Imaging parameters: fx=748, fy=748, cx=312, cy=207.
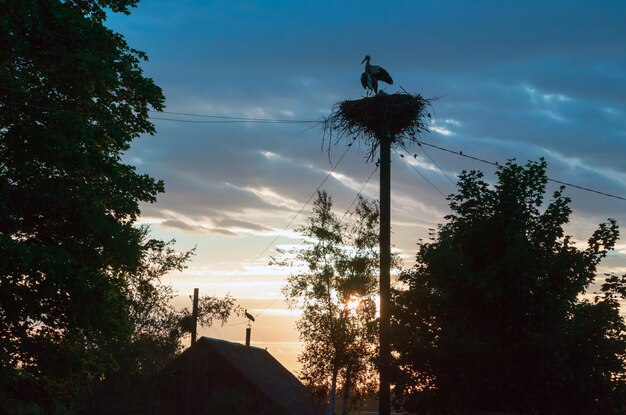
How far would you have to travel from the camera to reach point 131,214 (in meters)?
21.0

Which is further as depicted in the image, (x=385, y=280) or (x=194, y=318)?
(x=194, y=318)

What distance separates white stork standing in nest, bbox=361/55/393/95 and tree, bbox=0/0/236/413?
22.5ft

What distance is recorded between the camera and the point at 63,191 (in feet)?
62.0

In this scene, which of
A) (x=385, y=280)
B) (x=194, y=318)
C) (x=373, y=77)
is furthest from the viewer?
(x=194, y=318)

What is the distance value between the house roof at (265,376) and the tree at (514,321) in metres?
21.6

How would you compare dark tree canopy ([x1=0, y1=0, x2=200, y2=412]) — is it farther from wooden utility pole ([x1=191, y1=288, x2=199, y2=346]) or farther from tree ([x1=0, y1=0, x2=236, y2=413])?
wooden utility pole ([x1=191, y1=288, x2=199, y2=346])

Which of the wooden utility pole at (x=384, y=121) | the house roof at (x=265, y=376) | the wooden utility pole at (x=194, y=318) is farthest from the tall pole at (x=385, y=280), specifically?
the wooden utility pole at (x=194, y=318)

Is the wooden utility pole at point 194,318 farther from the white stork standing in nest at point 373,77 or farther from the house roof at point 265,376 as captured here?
the white stork standing in nest at point 373,77

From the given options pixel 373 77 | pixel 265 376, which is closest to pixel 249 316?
pixel 265 376

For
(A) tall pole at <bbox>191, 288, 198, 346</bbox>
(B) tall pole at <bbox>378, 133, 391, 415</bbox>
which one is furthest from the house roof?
(B) tall pole at <bbox>378, 133, 391, 415</bbox>

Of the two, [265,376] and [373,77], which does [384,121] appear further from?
[265,376]

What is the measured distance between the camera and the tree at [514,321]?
1947cm

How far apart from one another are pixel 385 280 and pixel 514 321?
4.01 m

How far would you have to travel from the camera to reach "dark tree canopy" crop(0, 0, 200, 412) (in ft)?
60.2
